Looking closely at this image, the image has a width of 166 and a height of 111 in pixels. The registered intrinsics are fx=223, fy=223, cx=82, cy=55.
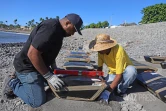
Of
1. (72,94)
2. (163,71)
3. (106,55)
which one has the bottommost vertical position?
(163,71)

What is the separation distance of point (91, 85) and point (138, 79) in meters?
1.29

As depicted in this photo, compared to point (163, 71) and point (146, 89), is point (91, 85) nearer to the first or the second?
point (146, 89)

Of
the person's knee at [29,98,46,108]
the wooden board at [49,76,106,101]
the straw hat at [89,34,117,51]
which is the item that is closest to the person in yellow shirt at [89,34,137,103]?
the straw hat at [89,34,117,51]

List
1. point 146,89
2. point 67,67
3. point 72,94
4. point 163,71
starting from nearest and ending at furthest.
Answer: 1. point 72,94
2. point 146,89
3. point 67,67
4. point 163,71

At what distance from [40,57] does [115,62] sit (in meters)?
1.27

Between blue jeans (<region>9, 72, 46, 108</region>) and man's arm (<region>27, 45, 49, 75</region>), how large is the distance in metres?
0.23

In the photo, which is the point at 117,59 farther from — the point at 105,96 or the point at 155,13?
the point at 155,13

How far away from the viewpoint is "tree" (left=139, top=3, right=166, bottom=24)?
4544cm

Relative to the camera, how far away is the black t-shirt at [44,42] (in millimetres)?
3018

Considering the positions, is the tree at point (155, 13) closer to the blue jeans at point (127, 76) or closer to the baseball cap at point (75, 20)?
the blue jeans at point (127, 76)

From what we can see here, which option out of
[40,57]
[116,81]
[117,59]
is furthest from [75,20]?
[116,81]

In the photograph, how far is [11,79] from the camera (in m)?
3.73

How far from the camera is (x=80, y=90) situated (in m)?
3.23

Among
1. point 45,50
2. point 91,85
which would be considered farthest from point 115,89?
point 45,50
